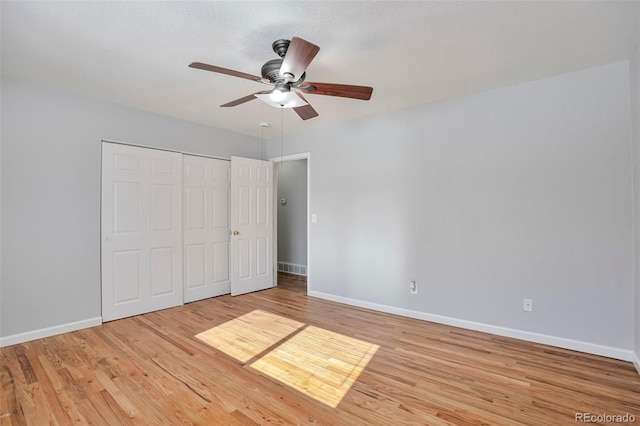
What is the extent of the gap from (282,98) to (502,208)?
97.3 inches

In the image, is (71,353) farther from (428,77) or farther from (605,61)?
(605,61)

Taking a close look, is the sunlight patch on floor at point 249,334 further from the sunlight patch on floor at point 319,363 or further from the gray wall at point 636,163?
the gray wall at point 636,163

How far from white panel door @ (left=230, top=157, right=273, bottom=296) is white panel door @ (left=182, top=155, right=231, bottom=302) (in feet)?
0.61

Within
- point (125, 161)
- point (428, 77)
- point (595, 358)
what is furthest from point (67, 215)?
point (595, 358)

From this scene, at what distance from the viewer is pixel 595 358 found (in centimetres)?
264

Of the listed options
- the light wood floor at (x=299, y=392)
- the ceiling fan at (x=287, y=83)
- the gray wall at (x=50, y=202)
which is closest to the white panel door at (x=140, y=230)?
the gray wall at (x=50, y=202)

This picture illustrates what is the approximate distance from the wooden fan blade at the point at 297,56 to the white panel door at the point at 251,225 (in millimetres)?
2864

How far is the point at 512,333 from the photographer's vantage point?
10.1ft

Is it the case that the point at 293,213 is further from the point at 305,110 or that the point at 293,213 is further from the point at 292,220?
the point at 305,110

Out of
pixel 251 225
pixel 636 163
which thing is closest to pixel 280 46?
pixel 636 163

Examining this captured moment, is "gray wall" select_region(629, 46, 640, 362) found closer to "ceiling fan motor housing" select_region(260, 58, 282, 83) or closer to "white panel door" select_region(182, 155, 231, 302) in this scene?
"ceiling fan motor housing" select_region(260, 58, 282, 83)

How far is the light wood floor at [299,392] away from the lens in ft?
6.26

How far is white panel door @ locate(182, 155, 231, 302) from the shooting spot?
4332mm

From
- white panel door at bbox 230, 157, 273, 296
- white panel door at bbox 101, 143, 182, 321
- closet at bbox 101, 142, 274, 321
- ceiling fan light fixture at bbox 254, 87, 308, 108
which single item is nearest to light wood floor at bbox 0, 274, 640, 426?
white panel door at bbox 101, 143, 182, 321
